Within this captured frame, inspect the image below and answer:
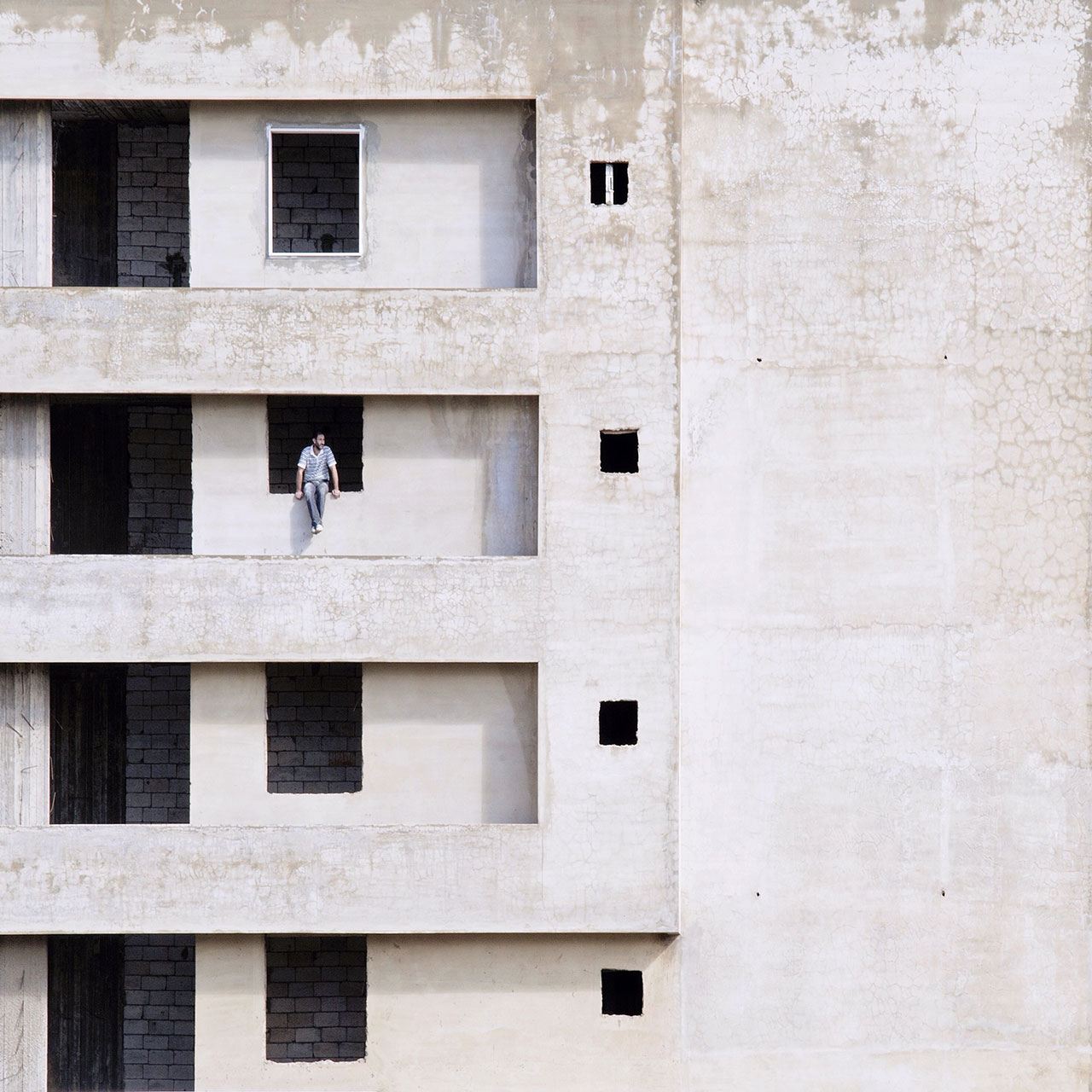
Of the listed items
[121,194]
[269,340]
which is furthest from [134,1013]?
[121,194]

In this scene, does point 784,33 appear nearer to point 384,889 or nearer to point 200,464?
point 200,464

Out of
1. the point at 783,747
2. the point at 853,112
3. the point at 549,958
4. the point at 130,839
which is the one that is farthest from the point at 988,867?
the point at 130,839

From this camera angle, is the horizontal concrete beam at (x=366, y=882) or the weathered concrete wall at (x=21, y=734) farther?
the weathered concrete wall at (x=21, y=734)

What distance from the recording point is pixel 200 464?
1334 cm

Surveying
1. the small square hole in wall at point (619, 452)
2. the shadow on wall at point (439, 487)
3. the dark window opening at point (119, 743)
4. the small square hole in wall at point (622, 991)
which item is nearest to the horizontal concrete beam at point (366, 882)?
the small square hole in wall at point (622, 991)

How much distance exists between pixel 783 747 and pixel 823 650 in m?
1.06

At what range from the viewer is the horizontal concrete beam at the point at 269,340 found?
12.9 meters

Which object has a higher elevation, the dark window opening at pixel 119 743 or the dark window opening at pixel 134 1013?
the dark window opening at pixel 119 743

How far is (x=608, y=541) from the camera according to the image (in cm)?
1283

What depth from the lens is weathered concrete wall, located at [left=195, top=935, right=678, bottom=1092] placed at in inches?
511

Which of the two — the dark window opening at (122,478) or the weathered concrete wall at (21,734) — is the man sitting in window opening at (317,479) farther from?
the weathered concrete wall at (21,734)

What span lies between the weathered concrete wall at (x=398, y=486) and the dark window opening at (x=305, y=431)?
203 centimetres

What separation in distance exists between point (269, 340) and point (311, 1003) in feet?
27.1

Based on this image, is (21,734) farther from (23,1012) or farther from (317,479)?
(317,479)
